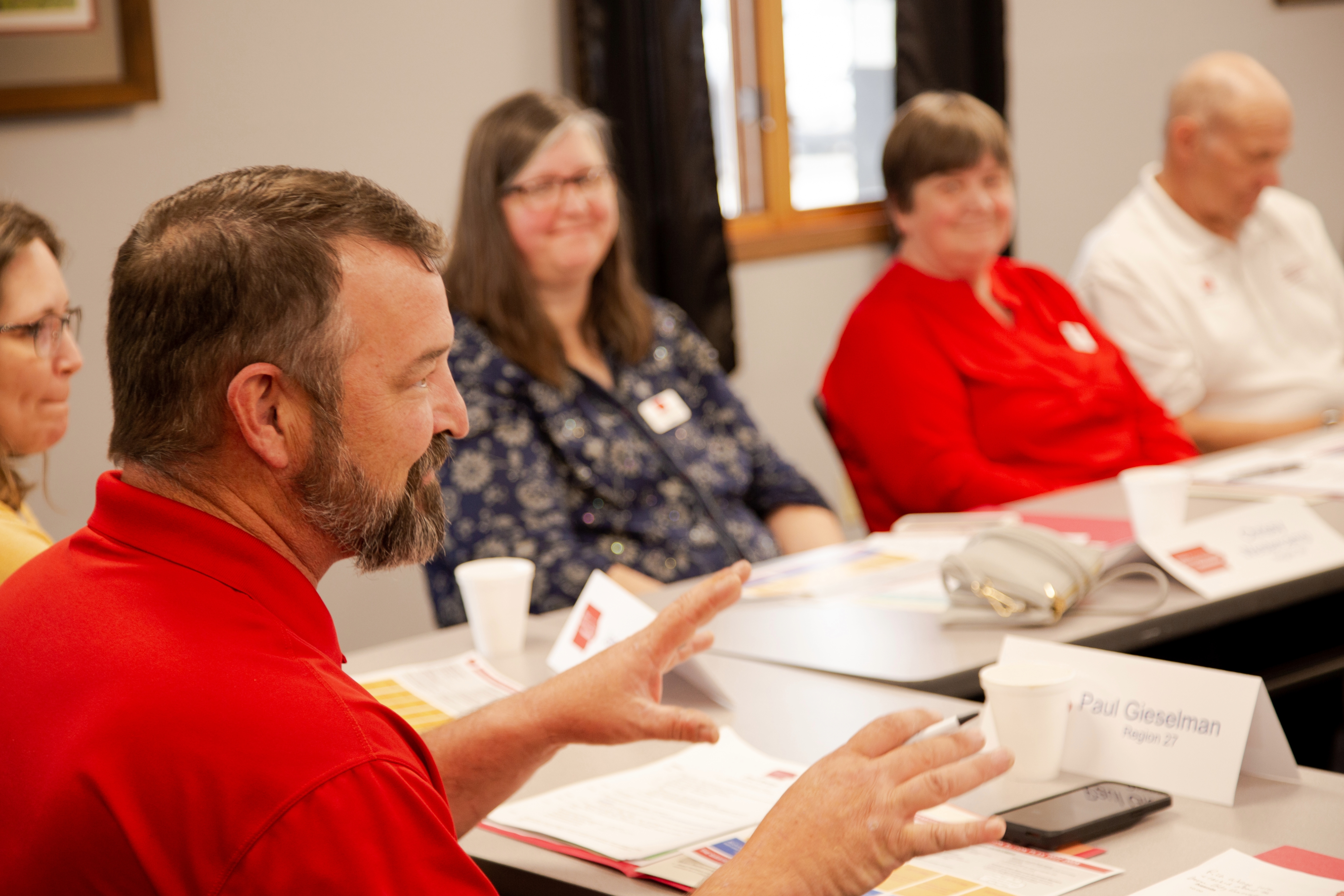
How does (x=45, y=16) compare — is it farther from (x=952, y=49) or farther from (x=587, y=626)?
(x=952, y=49)

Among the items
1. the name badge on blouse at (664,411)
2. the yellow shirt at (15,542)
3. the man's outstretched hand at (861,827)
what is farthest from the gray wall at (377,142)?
the man's outstretched hand at (861,827)

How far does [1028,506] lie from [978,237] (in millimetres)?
758

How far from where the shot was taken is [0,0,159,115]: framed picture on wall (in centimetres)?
293

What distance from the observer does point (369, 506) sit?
1027mm

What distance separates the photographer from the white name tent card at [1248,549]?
6.31 ft

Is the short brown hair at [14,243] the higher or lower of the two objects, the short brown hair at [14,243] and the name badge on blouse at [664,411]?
the higher

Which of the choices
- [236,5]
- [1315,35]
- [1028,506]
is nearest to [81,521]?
[236,5]

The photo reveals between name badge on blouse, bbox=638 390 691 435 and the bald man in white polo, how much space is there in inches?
53.4

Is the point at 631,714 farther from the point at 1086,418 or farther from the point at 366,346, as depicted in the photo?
the point at 1086,418

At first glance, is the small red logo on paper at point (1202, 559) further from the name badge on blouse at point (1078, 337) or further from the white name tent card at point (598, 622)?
the name badge on blouse at point (1078, 337)

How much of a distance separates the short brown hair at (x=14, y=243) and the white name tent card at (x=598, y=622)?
0.69m

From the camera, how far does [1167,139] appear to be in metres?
3.66

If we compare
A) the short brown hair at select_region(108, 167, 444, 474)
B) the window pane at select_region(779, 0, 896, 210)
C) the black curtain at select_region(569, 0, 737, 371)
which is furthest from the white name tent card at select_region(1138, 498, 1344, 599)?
the window pane at select_region(779, 0, 896, 210)

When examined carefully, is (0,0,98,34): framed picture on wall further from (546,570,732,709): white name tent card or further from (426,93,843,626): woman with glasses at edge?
(546,570,732,709): white name tent card
